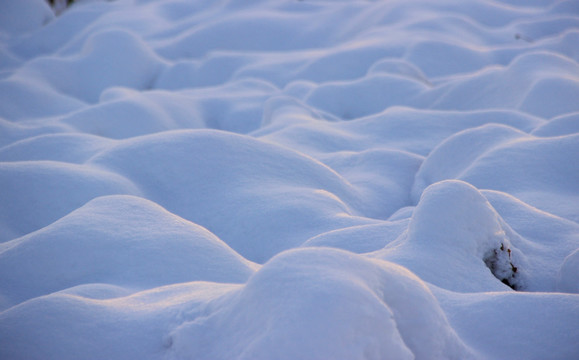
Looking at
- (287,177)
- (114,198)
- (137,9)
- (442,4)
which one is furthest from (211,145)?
(137,9)

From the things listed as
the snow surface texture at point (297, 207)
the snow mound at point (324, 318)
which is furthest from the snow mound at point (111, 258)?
the snow mound at point (324, 318)

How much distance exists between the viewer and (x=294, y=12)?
9.50 metres

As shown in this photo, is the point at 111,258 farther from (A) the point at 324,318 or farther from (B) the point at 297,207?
(A) the point at 324,318

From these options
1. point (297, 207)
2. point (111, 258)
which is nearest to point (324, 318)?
point (111, 258)

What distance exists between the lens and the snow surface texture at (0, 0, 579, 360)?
1.35 m

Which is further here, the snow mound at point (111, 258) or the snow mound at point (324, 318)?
the snow mound at point (111, 258)

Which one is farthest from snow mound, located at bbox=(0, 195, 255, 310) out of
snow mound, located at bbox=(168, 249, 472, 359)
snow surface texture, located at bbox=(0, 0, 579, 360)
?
snow mound, located at bbox=(168, 249, 472, 359)

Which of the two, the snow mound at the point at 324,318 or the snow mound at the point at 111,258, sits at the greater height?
the snow mound at the point at 324,318

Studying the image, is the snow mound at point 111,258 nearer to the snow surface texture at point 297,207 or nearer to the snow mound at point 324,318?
the snow surface texture at point 297,207

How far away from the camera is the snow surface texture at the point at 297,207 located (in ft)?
4.43

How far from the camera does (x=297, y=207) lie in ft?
8.70

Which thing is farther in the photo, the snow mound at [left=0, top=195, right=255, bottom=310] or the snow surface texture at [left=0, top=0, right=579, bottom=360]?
the snow mound at [left=0, top=195, right=255, bottom=310]

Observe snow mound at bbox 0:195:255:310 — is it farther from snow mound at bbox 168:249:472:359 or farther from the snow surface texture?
snow mound at bbox 168:249:472:359

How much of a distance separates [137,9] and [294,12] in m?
3.89
